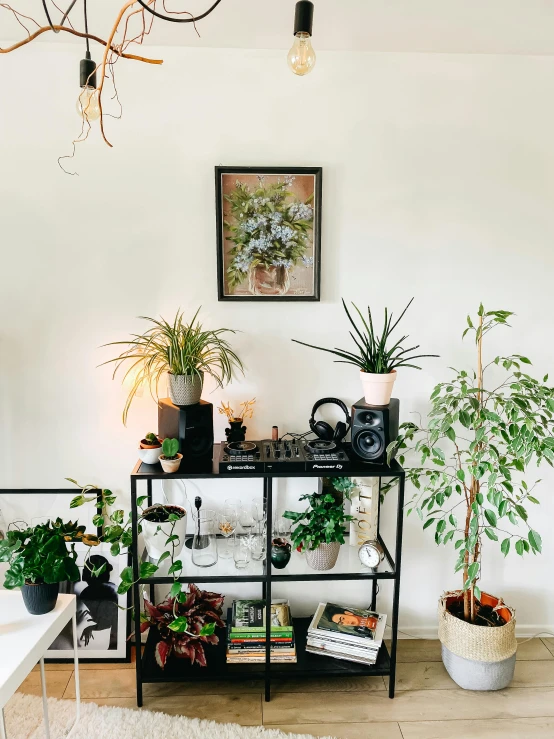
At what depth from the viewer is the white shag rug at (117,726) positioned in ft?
6.54

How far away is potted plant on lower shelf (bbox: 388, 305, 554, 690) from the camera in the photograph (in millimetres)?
2039

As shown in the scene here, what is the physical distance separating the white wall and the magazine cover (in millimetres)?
549

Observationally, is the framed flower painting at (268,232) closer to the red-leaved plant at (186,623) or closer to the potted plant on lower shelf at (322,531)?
the potted plant on lower shelf at (322,531)

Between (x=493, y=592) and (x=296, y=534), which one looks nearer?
(x=296, y=534)

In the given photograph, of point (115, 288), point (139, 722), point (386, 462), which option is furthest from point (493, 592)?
point (115, 288)

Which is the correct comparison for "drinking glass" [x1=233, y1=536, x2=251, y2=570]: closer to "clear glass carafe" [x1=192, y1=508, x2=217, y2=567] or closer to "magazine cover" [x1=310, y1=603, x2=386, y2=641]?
"clear glass carafe" [x1=192, y1=508, x2=217, y2=567]

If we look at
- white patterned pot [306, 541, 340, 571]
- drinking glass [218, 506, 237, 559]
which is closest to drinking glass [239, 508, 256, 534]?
drinking glass [218, 506, 237, 559]

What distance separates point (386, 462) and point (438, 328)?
66cm

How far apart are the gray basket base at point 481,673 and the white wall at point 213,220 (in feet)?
3.07

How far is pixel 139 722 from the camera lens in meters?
2.05

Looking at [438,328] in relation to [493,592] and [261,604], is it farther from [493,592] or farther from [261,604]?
[261,604]

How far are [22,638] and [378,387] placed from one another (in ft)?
4.77

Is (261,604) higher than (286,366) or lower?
lower

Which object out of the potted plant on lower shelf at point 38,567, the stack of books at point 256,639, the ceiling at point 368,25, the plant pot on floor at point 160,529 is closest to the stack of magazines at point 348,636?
the stack of books at point 256,639
